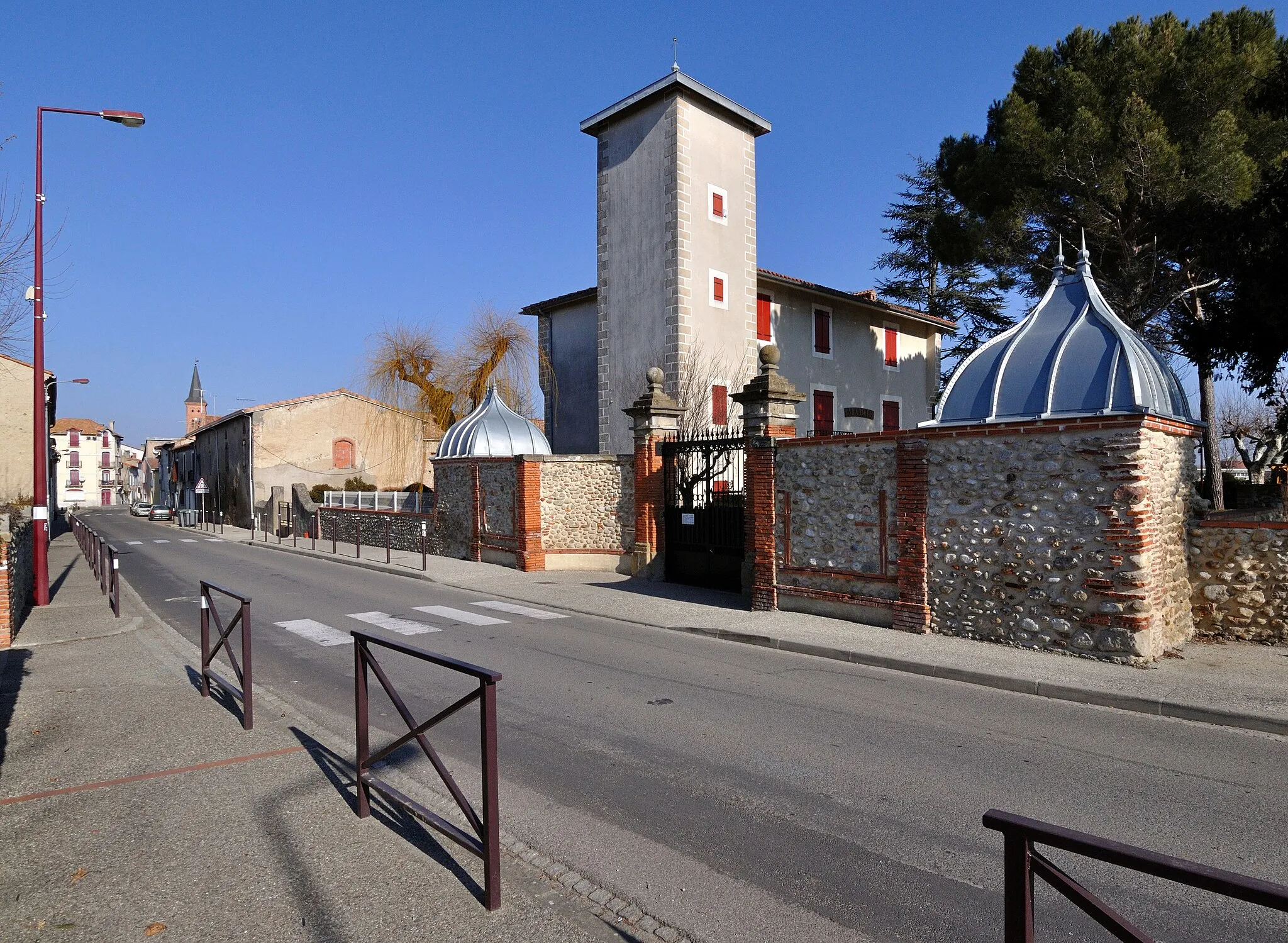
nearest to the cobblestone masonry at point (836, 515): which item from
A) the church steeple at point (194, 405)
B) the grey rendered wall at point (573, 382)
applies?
the grey rendered wall at point (573, 382)

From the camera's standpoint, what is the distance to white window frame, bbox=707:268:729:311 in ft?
74.9

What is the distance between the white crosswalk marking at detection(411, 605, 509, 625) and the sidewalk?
15.8 feet

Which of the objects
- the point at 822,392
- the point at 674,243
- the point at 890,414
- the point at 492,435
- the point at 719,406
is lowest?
the point at 492,435

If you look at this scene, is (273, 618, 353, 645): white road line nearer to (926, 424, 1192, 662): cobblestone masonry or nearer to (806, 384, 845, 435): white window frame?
(926, 424, 1192, 662): cobblestone masonry

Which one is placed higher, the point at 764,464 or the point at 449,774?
the point at 764,464

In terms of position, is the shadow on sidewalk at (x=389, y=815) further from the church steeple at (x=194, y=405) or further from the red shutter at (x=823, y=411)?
the church steeple at (x=194, y=405)

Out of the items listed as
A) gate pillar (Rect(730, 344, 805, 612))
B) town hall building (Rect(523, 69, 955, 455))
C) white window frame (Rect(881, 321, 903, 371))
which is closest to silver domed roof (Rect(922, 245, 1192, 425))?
gate pillar (Rect(730, 344, 805, 612))

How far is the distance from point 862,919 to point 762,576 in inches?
343

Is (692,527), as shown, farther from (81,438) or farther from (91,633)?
(81,438)

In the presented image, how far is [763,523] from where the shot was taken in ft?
40.1

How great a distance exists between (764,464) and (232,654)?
7771 millimetres

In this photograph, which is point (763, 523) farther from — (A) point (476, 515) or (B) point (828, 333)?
(B) point (828, 333)

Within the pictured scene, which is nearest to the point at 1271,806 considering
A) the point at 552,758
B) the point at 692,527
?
the point at 552,758

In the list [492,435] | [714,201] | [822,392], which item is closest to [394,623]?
[492,435]
